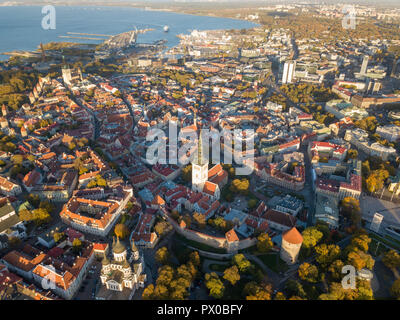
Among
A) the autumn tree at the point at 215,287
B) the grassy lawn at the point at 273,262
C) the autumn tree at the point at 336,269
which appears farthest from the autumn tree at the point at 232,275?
the autumn tree at the point at 336,269

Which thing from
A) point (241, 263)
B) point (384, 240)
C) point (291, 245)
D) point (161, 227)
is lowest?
point (384, 240)

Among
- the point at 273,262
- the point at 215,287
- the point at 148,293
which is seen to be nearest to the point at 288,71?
the point at 273,262

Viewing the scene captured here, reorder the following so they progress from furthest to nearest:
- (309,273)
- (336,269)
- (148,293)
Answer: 1. (336,269)
2. (309,273)
3. (148,293)

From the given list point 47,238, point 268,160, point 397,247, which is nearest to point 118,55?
point 268,160

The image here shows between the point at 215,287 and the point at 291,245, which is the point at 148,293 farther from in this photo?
the point at 291,245

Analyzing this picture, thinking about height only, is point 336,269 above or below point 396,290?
above

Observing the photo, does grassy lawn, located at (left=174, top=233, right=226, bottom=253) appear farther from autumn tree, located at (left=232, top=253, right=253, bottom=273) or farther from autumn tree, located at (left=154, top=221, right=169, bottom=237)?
autumn tree, located at (left=232, top=253, right=253, bottom=273)

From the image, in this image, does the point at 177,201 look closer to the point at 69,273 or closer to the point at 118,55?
the point at 69,273
